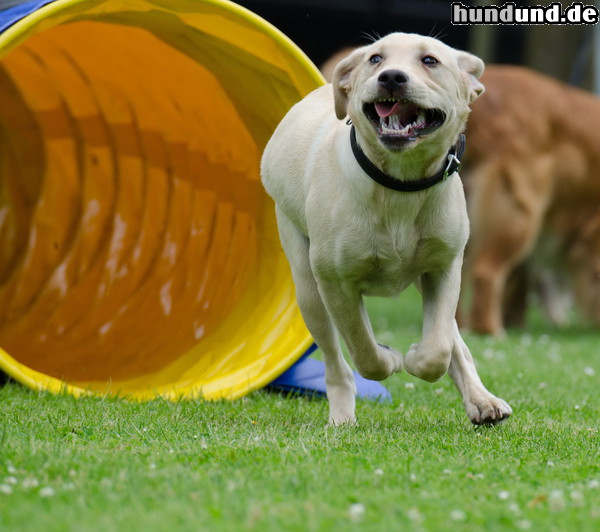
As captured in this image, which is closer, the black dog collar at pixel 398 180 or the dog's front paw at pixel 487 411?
the black dog collar at pixel 398 180

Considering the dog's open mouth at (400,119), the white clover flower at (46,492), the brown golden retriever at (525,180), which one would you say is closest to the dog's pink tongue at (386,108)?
the dog's open mouth at (400,119)

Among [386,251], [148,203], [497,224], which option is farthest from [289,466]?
[497,224]

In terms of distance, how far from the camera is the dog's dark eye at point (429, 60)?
154 inches

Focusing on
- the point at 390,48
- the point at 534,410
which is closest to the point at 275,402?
the point at 534,410

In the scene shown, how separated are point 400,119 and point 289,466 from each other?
130 cm

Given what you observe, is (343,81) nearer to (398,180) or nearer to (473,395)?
(398,180)

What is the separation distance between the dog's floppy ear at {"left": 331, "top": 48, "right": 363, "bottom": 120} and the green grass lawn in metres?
1.20

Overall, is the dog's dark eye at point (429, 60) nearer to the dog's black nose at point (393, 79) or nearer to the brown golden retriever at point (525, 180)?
the dog's black nose at point (393, 79)

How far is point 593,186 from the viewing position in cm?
909

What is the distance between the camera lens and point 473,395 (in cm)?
434

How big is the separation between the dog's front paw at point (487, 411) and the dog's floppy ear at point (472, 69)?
1.15 meters

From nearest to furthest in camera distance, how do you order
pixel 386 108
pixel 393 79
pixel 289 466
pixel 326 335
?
pixel 289 466
pixel 393 79
pixel 386 108
pixel 326 335

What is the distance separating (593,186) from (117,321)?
447 cm

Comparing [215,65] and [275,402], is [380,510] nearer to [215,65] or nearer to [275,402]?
[275,402]
